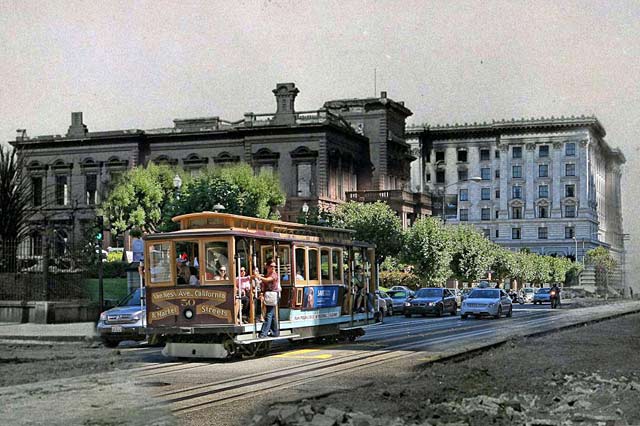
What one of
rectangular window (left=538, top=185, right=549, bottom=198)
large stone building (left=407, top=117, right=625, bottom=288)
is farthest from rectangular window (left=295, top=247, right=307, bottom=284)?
rectangular window (left=538, top=185, right=549, bottom=198)

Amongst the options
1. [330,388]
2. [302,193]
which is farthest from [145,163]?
[330,388]

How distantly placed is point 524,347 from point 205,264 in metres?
8.14

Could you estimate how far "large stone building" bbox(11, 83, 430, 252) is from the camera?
93.6 m

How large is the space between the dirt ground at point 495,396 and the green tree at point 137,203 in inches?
2455

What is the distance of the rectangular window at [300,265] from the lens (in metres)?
24.5

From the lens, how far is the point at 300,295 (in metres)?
24.5

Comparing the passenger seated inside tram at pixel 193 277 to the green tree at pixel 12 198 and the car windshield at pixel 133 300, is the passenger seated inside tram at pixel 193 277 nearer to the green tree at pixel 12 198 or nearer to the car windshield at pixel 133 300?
the car windshield at pixel 133 300

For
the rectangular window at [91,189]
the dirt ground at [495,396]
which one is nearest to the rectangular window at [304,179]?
the rectangular window at [91,189]

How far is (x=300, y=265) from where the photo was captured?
80.9ft

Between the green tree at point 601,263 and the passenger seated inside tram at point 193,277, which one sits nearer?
the passenger seated inside tram at point 193,277

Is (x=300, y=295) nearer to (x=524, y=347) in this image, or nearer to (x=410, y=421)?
(x=524, y=347)

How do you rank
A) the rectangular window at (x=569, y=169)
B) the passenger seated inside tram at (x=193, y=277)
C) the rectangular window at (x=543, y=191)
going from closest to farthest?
the passenger seated inside tram at (x=193, y=277) < the rectangular window at (x=569, y=169) < the rectangular window at (x=543, y=191)

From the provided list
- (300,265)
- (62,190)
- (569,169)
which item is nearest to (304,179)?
(62,190)

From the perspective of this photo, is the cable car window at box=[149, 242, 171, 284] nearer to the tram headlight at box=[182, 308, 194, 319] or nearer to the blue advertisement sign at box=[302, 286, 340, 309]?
the tram headlight at box=[182, 308, 194, 319]
